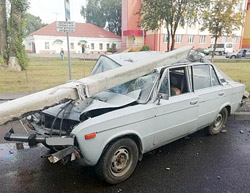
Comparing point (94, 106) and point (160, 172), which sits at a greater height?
point (94, 106)

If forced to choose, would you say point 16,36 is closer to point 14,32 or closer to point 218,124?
point 14,32

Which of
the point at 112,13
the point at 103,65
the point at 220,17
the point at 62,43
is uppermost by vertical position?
the point at 112,13

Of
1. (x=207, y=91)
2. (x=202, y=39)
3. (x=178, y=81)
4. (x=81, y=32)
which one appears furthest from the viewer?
(x=81, y=32)

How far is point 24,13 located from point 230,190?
16934mm

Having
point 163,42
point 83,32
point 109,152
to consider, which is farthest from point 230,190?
point 83,32

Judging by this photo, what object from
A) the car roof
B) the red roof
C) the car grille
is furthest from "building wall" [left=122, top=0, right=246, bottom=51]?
the car grille

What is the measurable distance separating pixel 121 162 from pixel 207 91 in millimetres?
2212

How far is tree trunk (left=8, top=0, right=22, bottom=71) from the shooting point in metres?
14.7

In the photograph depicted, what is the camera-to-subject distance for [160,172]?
3324 millimetres

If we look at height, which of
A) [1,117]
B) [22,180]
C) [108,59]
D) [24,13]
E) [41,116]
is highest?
[24,13]

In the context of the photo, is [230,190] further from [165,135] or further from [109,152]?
[109,152]

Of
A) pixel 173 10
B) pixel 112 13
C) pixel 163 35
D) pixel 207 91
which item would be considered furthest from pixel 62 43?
pixel 207 91

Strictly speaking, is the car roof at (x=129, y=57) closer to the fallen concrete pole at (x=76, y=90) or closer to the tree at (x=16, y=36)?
the fallen concrete pole at (x=76, y=90)

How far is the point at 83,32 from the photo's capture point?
48.2 meters
